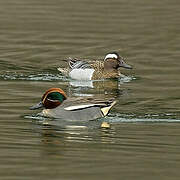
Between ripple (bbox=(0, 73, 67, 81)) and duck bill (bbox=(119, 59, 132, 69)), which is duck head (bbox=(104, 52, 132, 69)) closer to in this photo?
duck bill (bbox=(119, 59, 132, 69))

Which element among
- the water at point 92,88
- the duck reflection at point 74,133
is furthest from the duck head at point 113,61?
the duck reflection at point 74,133

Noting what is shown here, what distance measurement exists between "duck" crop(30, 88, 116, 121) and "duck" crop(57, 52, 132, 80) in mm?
4933

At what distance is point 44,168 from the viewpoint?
32.1 ft

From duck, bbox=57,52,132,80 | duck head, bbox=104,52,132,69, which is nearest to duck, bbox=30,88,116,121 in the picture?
duck, bbox=57,52,132,80

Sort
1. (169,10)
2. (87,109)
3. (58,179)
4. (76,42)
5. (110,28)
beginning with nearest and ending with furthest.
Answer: (58,179) < (87,109) < (76,42) < (110,28) < (169,10)

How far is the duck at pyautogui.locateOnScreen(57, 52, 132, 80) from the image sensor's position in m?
18.7

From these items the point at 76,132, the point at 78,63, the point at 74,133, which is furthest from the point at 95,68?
the point at 74,133

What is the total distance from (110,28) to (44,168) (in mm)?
14122

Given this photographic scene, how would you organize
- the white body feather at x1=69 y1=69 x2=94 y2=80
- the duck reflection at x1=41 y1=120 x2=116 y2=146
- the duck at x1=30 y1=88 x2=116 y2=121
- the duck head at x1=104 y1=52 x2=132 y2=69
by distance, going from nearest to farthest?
the duck reflection at x1=41 y1=120 x2=116 y2=146 < the duck at x1=30 y1=88 x2=116 y2=121 < the white body feather at x1=69 y1=69 x2=94 y2=80 < the duck head at x1=104 y1=52 x2=132 y2=69

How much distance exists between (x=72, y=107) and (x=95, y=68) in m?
5.70

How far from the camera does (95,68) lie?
19047 mm

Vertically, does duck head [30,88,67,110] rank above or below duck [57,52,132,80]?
below

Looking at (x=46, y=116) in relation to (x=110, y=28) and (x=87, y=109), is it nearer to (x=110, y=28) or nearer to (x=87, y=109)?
(x=87, y=109)

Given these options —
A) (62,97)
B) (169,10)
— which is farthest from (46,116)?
(169,10)
